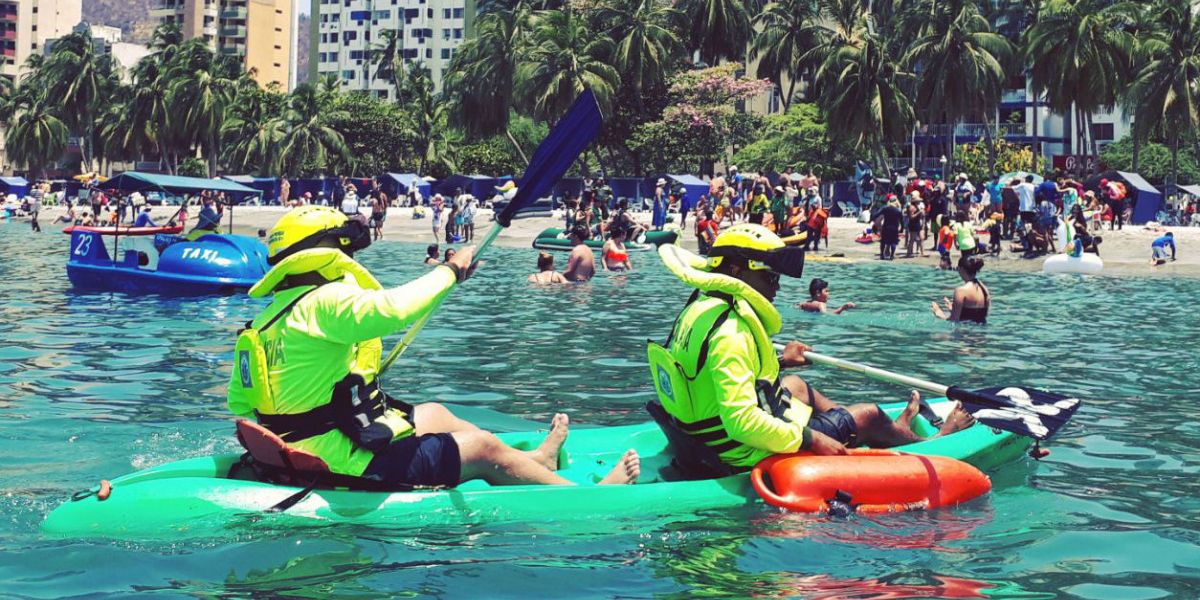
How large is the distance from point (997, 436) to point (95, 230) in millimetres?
17595

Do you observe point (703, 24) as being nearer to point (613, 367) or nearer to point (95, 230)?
point (95, 230)

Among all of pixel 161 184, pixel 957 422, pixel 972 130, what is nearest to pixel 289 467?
pixel 957 422

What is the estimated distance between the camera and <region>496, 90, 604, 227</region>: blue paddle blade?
712 cm

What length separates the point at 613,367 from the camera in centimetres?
1309

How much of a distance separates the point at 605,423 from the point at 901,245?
25599 mm

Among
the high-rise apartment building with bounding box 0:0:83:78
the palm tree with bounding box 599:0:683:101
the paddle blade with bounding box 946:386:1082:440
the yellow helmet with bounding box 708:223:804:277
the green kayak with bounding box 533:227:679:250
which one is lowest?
the paddle blade with bounding box 946:386:1082:440

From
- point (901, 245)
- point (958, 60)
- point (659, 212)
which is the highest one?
point (958, 60)

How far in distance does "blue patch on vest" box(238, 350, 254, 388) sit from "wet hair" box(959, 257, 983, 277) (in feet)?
34.5

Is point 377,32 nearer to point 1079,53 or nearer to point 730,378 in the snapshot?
point 1079,53

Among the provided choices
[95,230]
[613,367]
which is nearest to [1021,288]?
[613,367]

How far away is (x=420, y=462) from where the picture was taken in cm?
647

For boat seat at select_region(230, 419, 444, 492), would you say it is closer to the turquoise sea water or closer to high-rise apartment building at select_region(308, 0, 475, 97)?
the turquoise sea water

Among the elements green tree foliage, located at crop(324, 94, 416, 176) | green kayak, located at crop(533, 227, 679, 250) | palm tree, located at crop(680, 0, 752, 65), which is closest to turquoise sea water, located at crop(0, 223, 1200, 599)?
green kayak, located at crop(533, 227, 679, 250)

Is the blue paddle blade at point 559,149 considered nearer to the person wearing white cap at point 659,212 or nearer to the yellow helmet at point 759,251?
the yellow helmet at point 759,251
